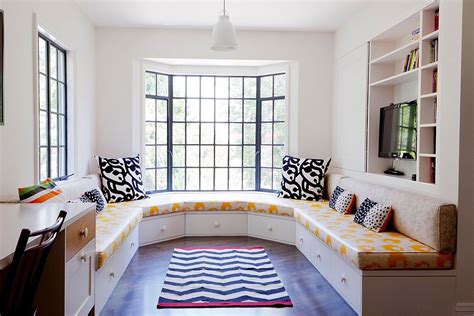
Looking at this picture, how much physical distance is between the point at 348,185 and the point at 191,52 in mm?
2609

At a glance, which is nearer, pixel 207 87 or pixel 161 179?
pixel 161 179

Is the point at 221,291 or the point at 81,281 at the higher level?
the point at 81,281

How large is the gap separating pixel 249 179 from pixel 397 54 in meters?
2.82

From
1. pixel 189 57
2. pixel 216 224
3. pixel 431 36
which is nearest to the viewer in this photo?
pixel 431 36

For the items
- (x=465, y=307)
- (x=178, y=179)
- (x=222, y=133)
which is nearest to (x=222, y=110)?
(x=222, y=133)

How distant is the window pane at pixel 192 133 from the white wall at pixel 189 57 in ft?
2.55

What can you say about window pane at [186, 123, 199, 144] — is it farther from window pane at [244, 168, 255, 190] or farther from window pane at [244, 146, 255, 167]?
window pane at [244, 168, 255, 190]

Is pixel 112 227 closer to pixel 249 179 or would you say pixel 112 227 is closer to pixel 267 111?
pixel 249 179

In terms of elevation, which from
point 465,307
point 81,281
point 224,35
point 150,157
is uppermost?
point 224,35

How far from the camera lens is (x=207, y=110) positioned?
6.08m

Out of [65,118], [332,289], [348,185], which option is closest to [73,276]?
[332,289]

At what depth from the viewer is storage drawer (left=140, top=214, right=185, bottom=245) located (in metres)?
4.78

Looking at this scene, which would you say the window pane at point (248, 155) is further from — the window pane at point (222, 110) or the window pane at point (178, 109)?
the window pane at point (178, 109)

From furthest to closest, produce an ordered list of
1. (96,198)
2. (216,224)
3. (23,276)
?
(216,224) → (96,198) → (23,276)
